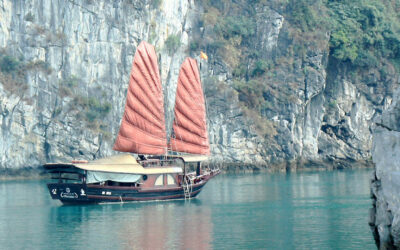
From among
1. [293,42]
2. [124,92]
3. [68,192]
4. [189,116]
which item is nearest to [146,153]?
[189,116]

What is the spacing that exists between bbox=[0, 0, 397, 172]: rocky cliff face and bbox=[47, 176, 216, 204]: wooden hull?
1719 centimetres

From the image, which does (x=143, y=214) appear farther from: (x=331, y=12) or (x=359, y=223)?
(x=331, y=12)

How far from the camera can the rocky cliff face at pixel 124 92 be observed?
145 feet

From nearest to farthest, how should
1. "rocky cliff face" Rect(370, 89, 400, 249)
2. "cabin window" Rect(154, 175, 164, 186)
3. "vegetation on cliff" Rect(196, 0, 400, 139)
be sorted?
"rocky cliff face" Rect(370, 89, 400, 249)
"cabin window" Rect(154, 175, 164, 186)
"vegetation on cliff" Rect(196, 0, 400, 139)

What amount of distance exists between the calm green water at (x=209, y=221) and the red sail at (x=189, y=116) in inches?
85.9

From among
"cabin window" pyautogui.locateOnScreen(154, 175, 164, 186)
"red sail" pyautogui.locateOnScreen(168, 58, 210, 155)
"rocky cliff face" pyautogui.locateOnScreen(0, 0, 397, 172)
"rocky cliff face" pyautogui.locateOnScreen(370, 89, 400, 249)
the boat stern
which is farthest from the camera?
"rocky cliff face" pyautogui.locateOnScreen(0, 0, 397, 172)

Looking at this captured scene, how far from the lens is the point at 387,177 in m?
9.54

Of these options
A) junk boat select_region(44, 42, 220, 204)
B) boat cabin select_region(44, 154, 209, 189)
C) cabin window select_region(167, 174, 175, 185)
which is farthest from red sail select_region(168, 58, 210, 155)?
cabin window select_region(167, 174, 175, 185)

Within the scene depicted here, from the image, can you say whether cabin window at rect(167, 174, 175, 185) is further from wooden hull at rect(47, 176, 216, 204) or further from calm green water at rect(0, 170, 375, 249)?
calm green water at rect(0, 170, 375, 249)

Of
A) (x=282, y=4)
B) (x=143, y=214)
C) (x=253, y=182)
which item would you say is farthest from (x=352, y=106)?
→ (x=143, y=214)

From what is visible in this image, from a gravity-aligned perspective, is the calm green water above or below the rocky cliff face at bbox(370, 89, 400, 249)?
below

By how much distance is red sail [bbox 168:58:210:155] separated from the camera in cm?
3181

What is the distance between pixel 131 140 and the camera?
29141mm

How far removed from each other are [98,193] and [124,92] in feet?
63.7
